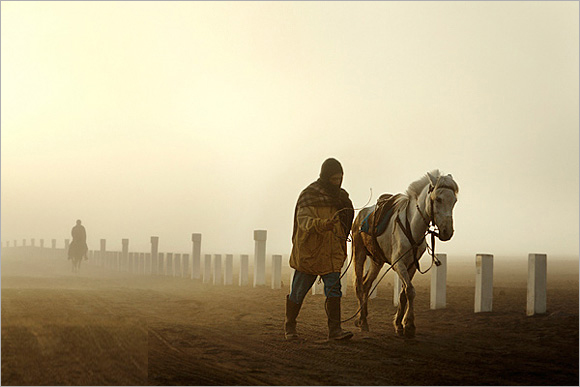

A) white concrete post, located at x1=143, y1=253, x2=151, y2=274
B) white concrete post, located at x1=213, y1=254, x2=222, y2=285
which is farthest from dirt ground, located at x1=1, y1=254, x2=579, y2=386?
white concrete post, located at x1=143, y1=253, x2=151, y2=274

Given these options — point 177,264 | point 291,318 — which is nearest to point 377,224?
point 291,318

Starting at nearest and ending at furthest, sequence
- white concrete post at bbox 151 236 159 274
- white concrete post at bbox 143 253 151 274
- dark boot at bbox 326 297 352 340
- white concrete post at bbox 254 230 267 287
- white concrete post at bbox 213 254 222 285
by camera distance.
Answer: dark boot at bbox 326 297 352 340 < white concrete post at bbox 254 230 267 287 < white concrete post at bbox 213 254 222 285 < white concrete post at bbox 151 236 159 274 < white concrete post at bbox 143 253 151 274

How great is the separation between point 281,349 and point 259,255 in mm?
9985

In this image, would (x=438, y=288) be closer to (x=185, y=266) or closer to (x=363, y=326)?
(x=363, y=326)

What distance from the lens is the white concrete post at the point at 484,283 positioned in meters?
12.6

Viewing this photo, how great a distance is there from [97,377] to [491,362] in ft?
16.6

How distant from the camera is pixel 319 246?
1022 centimetres

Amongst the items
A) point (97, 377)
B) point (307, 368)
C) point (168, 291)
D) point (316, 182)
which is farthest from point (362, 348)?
point (168, 291)

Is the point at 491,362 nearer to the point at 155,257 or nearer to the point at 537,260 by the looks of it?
the point at 537,260

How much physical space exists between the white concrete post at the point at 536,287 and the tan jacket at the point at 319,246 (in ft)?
12.4

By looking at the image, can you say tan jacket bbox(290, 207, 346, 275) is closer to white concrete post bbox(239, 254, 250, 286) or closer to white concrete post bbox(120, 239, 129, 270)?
white concrete post bbox(239, 254, 250, 286)

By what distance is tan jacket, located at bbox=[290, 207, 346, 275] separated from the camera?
10.2 meters

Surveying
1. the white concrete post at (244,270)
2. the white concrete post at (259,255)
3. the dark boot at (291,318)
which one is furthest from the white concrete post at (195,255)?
the dark boot at (291,318)

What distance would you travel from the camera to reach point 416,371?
346 inches
